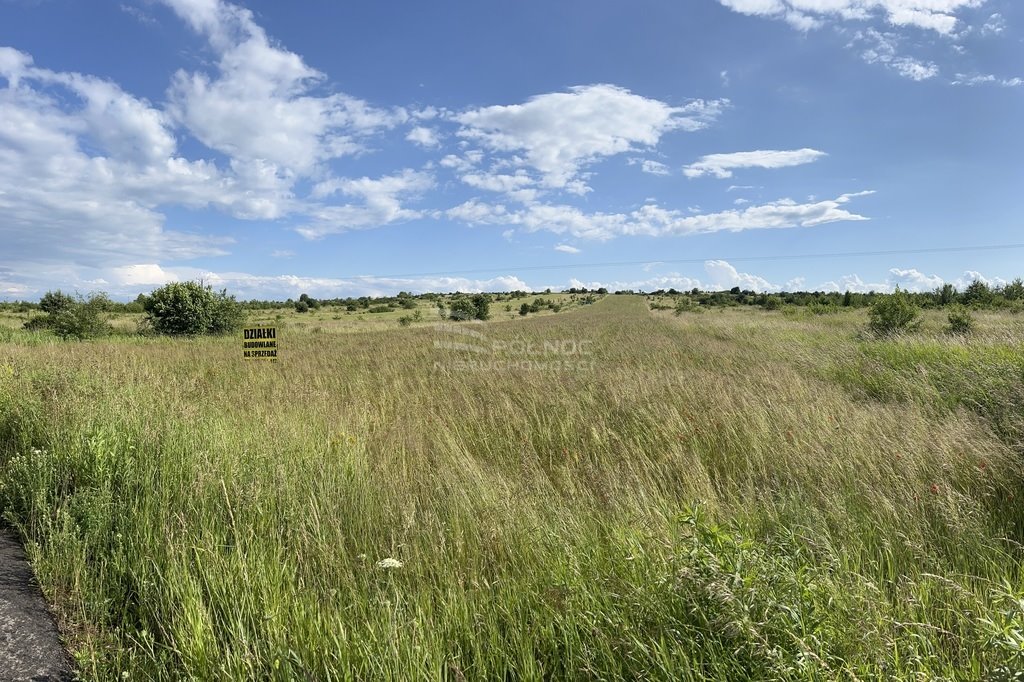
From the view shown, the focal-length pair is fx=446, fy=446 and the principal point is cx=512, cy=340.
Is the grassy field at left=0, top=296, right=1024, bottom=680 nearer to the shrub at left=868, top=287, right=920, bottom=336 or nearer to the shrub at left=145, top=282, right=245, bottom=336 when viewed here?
the shrub at left=868, top=287, right=920, bottom=336

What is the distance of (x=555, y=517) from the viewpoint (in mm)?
3002

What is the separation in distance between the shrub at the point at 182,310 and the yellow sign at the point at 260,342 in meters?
20.7

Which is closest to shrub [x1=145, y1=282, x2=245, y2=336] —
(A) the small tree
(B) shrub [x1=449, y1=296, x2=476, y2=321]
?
(B) shrub [x1=449, y1=296, x2=476, y2=321]

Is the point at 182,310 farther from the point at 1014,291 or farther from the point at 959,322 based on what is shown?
the point at 1014,291

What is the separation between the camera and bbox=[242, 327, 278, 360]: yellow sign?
1020cm

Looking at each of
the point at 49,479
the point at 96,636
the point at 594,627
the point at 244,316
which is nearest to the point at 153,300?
the point at 244,316

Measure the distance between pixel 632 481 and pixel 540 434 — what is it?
1.60 m

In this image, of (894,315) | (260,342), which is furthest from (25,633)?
(894,315)

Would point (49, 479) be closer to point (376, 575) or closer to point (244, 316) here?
point (376, 575)

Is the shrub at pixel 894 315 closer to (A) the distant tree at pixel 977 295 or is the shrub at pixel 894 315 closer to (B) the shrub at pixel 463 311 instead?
(A) the distant tree at pixel 977 295

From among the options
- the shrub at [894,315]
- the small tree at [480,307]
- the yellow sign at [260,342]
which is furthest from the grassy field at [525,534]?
the small tree at [480,307]

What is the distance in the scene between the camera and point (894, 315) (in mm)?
17641

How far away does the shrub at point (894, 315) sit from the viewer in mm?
17256

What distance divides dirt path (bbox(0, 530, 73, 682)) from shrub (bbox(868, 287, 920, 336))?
21.6 m
